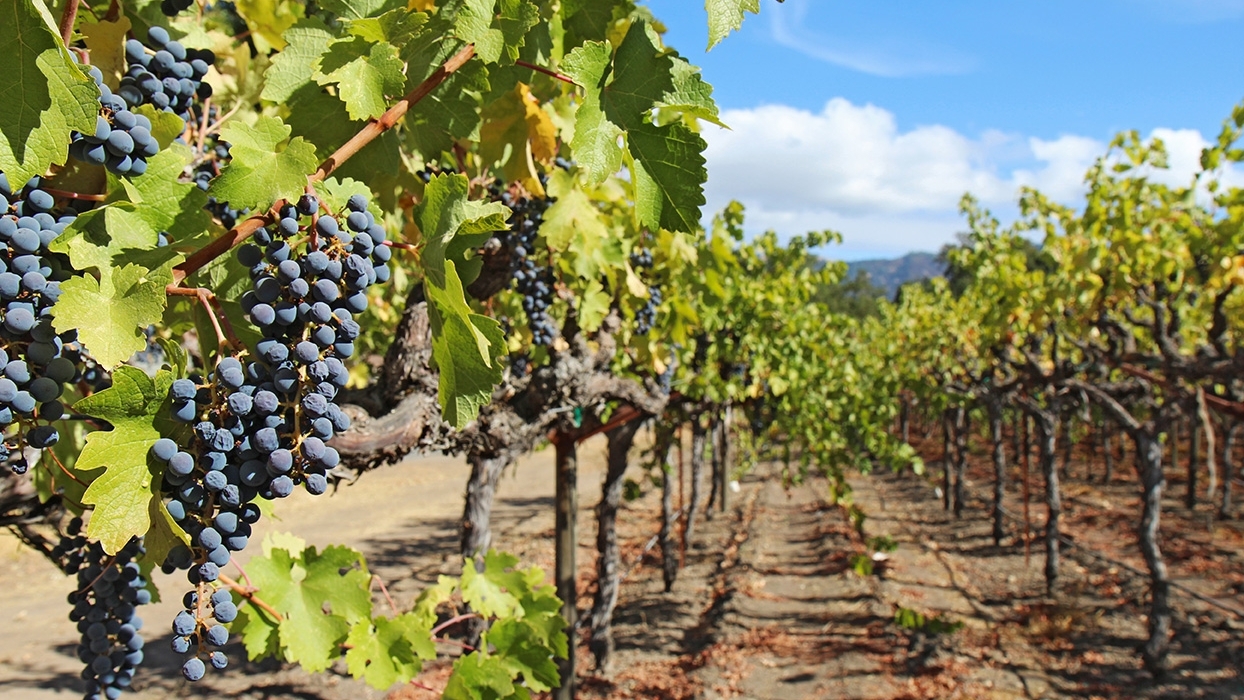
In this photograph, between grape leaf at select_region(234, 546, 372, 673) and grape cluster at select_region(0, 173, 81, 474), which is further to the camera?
grape leaf at select_region(234, 546, 372, 673)

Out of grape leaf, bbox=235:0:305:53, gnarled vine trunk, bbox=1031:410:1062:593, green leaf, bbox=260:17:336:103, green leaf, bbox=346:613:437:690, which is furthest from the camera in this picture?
gnarled vine trunk, bbox=1031:410:1062:593

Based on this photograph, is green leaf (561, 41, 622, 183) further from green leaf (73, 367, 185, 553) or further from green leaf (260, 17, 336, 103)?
green leaf (73, 367, 185, 553)

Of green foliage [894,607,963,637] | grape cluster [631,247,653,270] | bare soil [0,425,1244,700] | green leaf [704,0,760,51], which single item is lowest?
bare soil [0,425,1244,700]

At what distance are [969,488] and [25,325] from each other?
64.0ft

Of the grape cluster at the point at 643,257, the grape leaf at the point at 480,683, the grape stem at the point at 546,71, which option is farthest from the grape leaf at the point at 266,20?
the grape cluster at the point at 643,257

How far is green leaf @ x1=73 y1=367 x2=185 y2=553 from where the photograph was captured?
0.89 metres

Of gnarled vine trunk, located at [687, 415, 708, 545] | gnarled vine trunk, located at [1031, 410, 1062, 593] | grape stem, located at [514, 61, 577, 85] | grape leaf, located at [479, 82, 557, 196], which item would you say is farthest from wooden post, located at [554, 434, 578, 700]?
gnarled vine trunk, located at [1031, 410, 1062, 593]

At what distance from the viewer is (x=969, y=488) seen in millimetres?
18172

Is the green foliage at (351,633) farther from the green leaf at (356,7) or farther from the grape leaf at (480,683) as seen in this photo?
the green leaf at (356,7)

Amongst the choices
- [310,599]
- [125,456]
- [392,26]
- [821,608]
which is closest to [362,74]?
[392,26]

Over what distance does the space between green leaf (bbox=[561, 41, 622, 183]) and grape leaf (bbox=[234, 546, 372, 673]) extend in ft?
4.51

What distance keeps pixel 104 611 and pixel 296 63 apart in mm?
1226

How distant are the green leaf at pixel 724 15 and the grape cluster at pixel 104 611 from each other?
1.43 m

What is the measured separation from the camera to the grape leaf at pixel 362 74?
1051 mm
